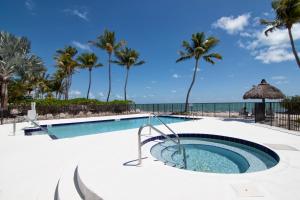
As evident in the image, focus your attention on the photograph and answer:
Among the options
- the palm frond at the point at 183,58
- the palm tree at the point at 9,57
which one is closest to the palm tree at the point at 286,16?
the palm frond at the point at 183,58

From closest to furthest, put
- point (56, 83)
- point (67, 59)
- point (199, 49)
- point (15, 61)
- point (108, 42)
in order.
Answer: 1. point (15, 61)
2. point (199, 49)
3. point (108, 42)
4. point (67, 59)
5. point (56, 83)

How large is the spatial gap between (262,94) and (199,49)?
738 centimetres

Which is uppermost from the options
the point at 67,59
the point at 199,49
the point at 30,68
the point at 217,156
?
the point at 67,59

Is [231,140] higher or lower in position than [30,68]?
lower

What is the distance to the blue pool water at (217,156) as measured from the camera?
14.0 ft

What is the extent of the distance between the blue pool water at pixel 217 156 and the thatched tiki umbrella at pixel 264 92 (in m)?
6.06

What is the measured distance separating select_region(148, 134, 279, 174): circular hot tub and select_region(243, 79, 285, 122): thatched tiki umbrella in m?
5.08

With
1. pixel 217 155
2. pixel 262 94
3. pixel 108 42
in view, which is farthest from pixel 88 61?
pixel 217 155

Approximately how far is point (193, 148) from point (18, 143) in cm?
557

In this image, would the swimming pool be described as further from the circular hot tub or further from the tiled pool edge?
the circular hot tub

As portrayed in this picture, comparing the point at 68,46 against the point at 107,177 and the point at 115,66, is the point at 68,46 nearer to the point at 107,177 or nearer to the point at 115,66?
the point at 115,66

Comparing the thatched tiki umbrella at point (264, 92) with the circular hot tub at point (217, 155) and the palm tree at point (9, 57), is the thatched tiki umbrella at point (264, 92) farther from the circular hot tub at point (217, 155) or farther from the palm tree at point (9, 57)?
the palm tree at point (9, 57)

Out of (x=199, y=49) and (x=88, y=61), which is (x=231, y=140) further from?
(x=88, y=61)

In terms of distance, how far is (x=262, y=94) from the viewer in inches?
421
